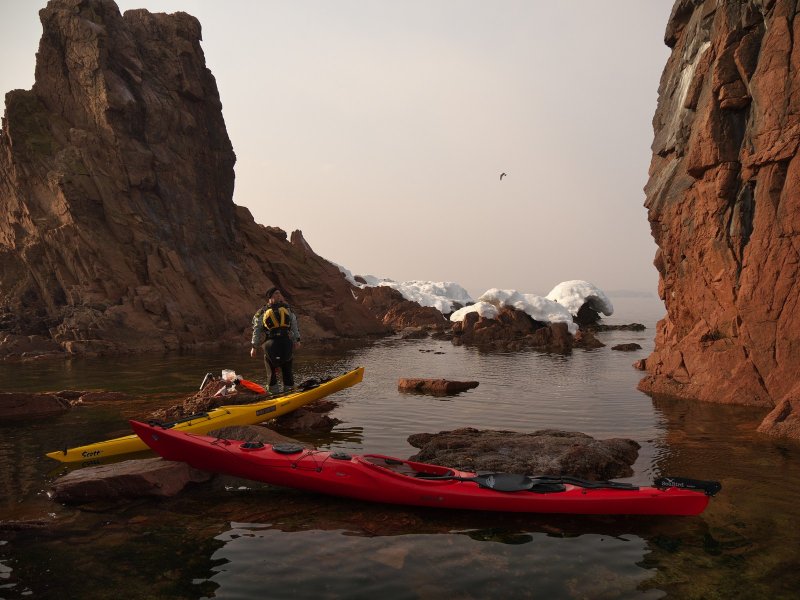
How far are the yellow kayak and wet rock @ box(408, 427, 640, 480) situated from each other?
2.98 meters

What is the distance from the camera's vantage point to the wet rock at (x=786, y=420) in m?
9.48

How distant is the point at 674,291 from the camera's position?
16.0 metres

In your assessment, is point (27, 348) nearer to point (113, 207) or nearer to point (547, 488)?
point (113, 207)

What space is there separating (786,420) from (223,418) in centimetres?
910

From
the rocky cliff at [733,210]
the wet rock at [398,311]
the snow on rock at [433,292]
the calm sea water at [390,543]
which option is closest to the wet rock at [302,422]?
the calm sea water at [390,543]

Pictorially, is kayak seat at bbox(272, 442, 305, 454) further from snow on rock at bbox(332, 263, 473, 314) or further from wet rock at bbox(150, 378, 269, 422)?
snow on rock at bbox(332, 263, 473, 314)

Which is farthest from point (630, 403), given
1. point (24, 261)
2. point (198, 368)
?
point (24, 261)

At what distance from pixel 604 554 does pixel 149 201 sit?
114 ft

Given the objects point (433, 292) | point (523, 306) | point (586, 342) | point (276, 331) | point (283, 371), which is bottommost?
point (586, 342)

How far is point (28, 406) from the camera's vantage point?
1134cm

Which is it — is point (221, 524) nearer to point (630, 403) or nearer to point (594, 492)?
point (594, 492)

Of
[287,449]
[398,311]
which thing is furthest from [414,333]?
[287,449]

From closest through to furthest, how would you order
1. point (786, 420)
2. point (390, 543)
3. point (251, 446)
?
point (390, 543)
point (251, 446)
point (786, 420)

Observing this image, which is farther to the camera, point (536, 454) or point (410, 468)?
point (536, 454)
